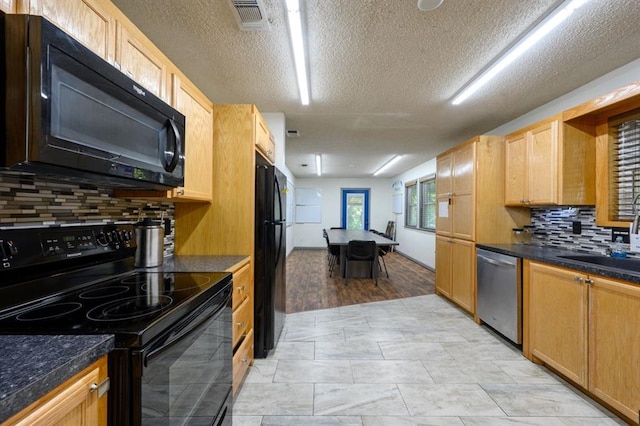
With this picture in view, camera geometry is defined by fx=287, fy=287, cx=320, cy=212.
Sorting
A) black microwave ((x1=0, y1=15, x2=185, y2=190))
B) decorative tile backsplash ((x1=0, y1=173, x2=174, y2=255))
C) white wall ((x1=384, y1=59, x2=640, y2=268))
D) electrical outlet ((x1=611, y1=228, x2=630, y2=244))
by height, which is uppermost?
white wall ((x1=384, y1=59, x2=640, y2=268))

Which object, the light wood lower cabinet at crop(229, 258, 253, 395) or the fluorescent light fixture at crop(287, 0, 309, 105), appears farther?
the light wood lower cabinet at crop(229, 258, 253, 395)

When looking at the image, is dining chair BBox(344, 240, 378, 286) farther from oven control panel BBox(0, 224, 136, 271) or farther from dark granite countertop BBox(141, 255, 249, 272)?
oven control panel BBox(0, 224, 136, 271)

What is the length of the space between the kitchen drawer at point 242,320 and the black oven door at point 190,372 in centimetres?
31

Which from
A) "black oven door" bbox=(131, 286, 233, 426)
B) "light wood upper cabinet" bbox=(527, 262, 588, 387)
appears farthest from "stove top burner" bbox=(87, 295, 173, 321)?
"light wood upper cabinet" bbox=(527, 262, 588, 387)

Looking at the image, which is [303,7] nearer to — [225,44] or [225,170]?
[225,44]

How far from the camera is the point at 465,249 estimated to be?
137 inches

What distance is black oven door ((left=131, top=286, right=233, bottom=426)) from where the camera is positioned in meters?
0.83

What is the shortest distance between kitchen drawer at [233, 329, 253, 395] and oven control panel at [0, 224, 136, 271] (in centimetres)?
94

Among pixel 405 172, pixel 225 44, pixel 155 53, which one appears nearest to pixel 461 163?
pixel 225 44

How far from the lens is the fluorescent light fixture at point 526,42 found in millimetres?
1678

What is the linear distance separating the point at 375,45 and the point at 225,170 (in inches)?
57.6

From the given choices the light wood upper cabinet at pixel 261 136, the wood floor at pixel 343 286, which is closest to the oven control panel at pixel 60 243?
the light wood upper cabinet at pixel 261 136

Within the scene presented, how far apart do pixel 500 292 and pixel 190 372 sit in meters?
2.82

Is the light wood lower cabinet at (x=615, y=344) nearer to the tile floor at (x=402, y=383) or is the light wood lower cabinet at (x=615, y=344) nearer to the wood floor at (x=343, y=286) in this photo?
the tile floor at (x=402, y=383)
